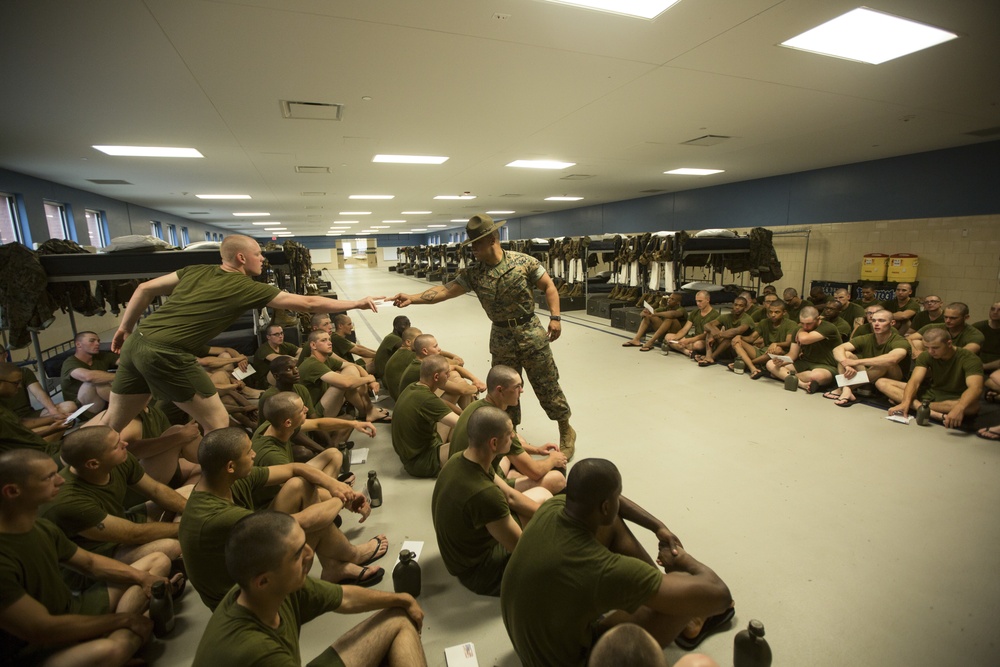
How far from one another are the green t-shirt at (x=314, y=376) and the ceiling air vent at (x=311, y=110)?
254 cm

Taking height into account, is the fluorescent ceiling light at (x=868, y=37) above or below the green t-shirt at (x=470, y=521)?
above

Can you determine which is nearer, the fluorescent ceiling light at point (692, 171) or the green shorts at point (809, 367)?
the green shorts at point (809, 367)

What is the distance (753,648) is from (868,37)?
3976 mm

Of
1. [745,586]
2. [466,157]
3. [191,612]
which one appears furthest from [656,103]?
[191,612]

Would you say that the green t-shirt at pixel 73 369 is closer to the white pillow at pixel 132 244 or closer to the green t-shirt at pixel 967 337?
the white pillow at pixel 132 244

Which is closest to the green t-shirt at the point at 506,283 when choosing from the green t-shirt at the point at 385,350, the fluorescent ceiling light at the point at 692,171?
the green t-shirt at the point at 385,350

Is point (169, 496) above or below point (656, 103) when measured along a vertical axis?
below

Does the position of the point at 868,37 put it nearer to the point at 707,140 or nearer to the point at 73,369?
the point at 707,140

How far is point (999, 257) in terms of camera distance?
664cm

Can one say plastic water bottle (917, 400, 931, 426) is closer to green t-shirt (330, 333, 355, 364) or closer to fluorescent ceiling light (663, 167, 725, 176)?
green t-shirt (330, 333, 355, 364)

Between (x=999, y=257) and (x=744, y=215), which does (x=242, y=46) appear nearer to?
(x=999, y=257)

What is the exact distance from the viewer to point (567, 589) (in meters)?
1.39

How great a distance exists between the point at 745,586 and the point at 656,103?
4391 millimetres

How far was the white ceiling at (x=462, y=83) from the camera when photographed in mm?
2695
